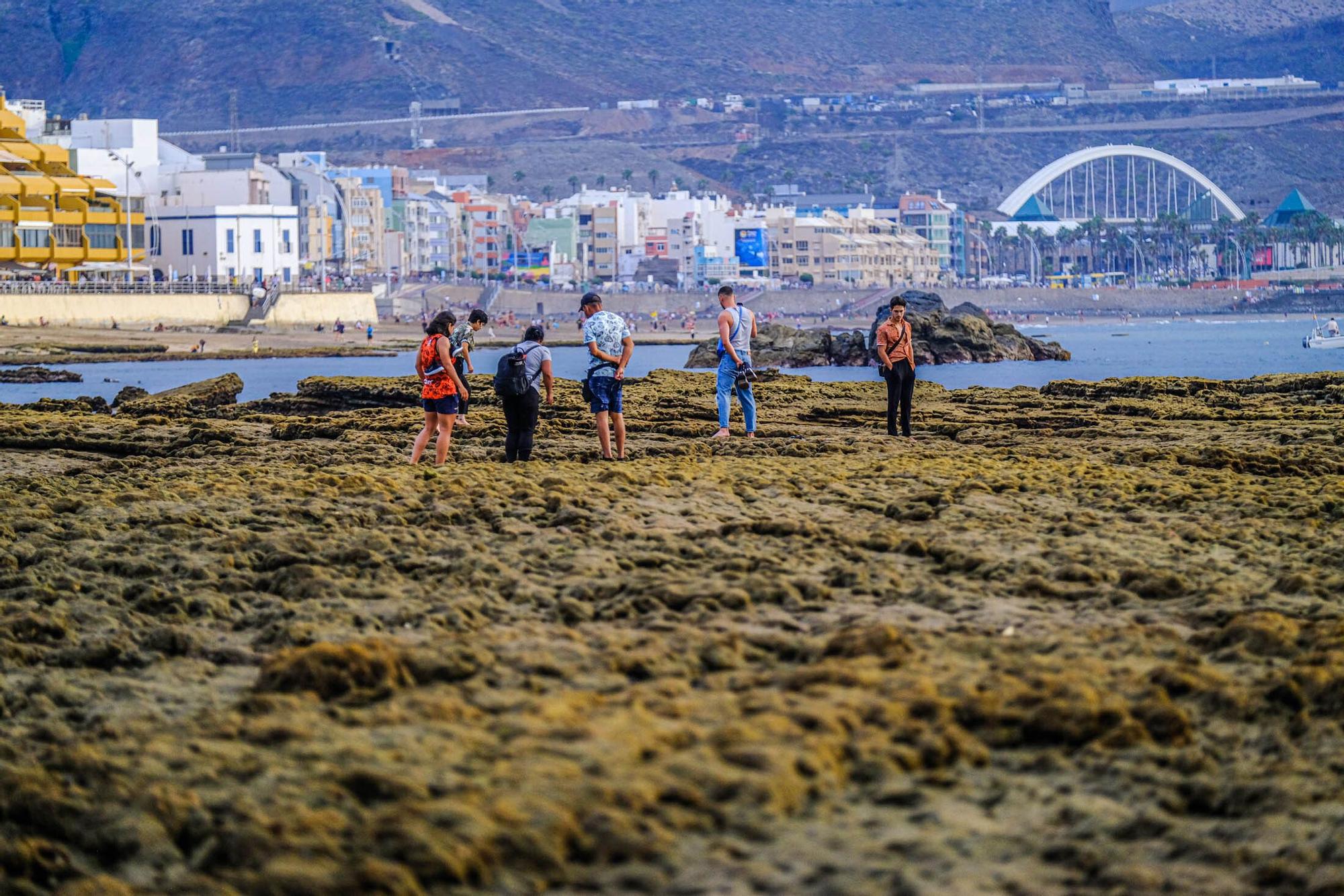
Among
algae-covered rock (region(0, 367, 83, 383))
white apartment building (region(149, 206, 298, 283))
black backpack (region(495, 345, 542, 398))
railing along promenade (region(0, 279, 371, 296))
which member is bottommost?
algae-covered rock (region(0, 367, 83, 383))

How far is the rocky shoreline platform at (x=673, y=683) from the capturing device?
6113 mm

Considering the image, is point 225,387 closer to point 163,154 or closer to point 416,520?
point 416,520

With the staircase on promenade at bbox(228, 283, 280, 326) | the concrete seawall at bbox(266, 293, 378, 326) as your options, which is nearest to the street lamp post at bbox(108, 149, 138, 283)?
the staircase on promenade at bbox(228, 283, 280, 326)

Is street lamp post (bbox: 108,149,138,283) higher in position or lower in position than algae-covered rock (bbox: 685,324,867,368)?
higher

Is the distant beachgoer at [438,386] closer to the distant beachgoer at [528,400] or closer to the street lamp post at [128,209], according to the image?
Result: the distant beachgoer at [528,400]

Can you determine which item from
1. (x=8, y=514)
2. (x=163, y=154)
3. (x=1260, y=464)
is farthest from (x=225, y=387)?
(x=163, y=154)

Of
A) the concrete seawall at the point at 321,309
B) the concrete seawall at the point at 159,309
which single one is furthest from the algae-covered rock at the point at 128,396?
the concrete seawall at the point at 321,309

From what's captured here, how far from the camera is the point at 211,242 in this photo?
10431cm

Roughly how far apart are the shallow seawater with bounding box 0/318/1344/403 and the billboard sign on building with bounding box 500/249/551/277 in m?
85.1

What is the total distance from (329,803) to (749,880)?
1644 mm

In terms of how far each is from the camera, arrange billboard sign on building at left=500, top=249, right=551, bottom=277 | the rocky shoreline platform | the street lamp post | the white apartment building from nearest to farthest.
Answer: the rocky shoreline platform, the street lamp post, the white apartment building, billboard sign on building at left=500, top=249, right=551, bottom=277

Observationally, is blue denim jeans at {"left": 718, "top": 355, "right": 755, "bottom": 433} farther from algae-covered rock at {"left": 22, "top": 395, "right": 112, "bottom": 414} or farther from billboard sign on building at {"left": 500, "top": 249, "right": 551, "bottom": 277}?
billboard sign on building at {"left": 500, "top": 249, "right": 551, "bottom": 277}

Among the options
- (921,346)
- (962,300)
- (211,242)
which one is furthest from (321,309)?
(962,300)

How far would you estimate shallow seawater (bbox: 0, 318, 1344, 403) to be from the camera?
5116 cm
